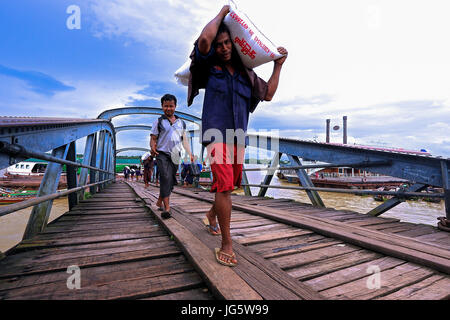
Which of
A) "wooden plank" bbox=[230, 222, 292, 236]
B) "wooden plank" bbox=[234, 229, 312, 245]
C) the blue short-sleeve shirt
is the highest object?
the blue short-sleeve shirt

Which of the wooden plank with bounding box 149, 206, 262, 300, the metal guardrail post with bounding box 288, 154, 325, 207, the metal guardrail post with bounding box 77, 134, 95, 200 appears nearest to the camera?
the wooden plank with bounding box 149, 206, 262, 300

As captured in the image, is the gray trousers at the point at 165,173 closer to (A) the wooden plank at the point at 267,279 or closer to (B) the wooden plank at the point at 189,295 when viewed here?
(A) the wooden plank at the point at 267,279

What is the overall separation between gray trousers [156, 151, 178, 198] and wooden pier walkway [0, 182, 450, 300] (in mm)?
670

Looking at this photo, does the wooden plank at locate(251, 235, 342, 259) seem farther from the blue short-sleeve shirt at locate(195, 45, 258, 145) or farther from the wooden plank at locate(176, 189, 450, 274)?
the blue short-sleeve shirt at locate(195, 45, 258, 145)

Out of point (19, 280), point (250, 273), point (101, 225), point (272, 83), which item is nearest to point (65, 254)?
point (19, 280)

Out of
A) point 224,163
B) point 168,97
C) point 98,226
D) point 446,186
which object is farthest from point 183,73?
point 446,186

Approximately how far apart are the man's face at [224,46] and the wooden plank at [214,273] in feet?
4.60

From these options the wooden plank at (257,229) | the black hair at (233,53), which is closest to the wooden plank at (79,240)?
the wooden plank at (257,229)

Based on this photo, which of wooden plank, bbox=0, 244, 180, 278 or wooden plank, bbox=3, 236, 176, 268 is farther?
wooden plank, bbox=3, 236, 176, 268

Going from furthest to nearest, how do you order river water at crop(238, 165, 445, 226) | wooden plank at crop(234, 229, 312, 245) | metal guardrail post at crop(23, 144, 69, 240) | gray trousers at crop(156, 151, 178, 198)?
river water at crop(238, 165, 445, 226)
gray trousers at crop(156, 151, 178, 198)
metal guardrail post at crop(23, 144, 69, 240)
wooden plank at crop(234, 229, 312, 245)

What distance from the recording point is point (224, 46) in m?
1.58

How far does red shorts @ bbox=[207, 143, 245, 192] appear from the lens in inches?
60.4

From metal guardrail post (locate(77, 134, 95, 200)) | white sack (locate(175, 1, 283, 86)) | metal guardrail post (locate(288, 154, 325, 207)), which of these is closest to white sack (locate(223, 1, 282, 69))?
white sack (locate(175, 1, 283, 86))

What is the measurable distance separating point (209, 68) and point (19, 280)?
1767 mm
